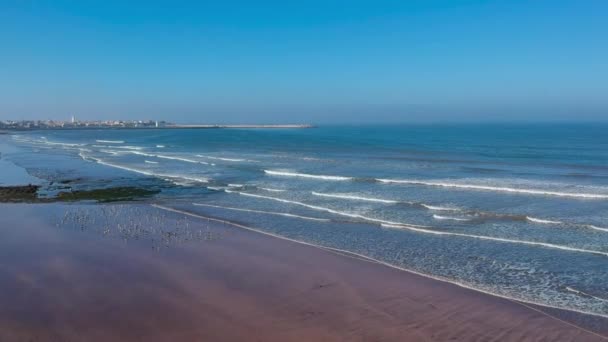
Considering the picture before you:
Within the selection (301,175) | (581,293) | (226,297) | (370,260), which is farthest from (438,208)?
(301,175)

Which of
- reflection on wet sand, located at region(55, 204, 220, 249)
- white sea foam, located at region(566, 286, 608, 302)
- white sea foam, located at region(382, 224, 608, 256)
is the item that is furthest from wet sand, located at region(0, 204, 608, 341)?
white sea foam, located at region(382, 224, 608, 256)

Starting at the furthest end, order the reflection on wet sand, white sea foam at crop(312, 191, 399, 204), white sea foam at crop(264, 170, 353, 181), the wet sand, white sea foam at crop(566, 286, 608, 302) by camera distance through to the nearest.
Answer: white sea foam at crop(264, 170, 353, 181)
white sea foam at crop(312, 191, 399, 204)
the reflection on wet sand
white sea foam at crop(566, 286, 608, 302)
the wet sand

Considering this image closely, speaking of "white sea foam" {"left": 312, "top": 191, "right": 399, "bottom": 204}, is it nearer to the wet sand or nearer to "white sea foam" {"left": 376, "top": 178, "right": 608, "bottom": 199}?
"white sea foam" {"left": 376, "top": 178, "right": 608, "bottom": 199}

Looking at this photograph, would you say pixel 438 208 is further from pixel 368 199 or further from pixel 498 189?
pixel 498 189

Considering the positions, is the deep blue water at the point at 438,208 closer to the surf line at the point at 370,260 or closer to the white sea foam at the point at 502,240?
the white sea foam at the point at 502,240

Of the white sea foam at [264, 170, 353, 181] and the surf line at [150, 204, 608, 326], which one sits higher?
the white sea foam at [264, 170, 353, 181]

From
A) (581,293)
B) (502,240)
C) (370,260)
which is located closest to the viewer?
(581,293)

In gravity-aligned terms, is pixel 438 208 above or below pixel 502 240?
above

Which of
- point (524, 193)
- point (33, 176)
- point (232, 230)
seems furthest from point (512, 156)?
point (33, 176)

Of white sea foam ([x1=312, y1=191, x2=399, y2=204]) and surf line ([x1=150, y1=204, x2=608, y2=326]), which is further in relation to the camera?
white sea foam ([x1=312, y1=191, x2=399, y2=204])

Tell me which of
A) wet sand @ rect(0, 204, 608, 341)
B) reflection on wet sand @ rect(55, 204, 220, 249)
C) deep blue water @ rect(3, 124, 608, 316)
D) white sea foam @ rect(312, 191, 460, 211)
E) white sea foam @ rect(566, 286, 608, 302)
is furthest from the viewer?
white sea foam @ rect(312, 191, 460, 211)
